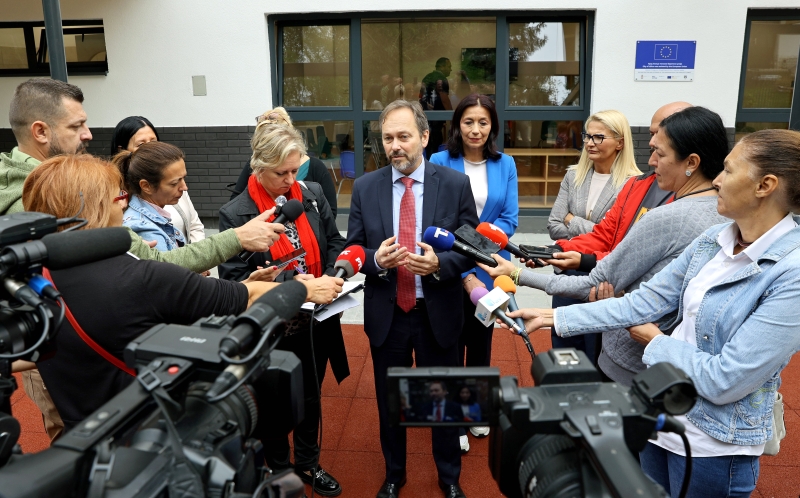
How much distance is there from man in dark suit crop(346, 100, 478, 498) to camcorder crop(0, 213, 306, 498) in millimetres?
1683

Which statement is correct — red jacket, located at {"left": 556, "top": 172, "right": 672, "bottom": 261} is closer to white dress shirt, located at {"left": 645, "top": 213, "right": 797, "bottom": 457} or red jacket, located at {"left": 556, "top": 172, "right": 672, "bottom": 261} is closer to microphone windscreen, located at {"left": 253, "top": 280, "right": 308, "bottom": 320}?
white dress shirt, located at {"left": 645, "top": 213, "right": 797, "bottom": 457}

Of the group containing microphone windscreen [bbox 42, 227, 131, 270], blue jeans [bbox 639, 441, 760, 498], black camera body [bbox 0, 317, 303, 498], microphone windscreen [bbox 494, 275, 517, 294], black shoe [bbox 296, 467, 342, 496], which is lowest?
black shoe [bbox 296, 467, 342, 496]

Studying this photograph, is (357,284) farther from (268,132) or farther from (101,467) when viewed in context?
(101,467)

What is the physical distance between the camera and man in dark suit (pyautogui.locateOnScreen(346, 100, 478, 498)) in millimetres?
3137

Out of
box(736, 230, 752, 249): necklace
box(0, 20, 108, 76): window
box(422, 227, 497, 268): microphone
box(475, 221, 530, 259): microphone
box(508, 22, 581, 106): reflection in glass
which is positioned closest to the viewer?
box(736, 230, 752, 249): necklace

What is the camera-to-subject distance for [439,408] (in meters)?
1.32

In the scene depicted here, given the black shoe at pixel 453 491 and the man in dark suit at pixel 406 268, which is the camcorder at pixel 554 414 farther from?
the black shoe at pixel 453 491

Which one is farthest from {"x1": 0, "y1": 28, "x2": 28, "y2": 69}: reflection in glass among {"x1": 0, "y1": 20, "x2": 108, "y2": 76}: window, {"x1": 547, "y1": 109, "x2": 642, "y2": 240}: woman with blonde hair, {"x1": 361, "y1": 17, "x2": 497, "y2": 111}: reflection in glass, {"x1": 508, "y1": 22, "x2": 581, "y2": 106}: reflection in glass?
{"x1": 547, "y1": 109, "x2": 642, "y2": 240}: woman with blonde hair

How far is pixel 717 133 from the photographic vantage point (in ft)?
7.97

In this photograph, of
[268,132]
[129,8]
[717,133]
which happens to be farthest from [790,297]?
[129,8]

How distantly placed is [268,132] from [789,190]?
238 centimetres

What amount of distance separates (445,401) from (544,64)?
7518mm

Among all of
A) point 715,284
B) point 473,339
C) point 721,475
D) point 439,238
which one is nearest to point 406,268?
point 439,238

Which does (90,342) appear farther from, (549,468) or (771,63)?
(771,63)
